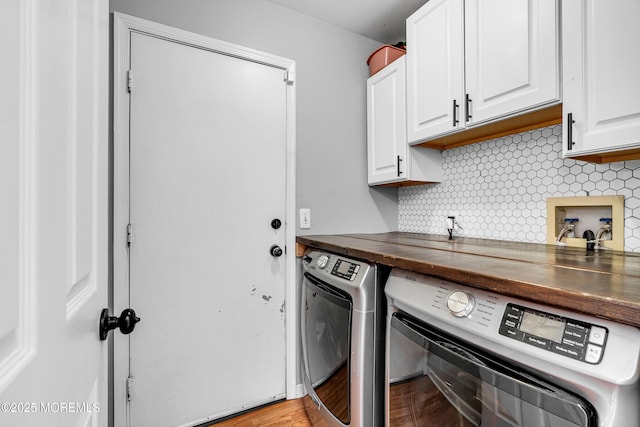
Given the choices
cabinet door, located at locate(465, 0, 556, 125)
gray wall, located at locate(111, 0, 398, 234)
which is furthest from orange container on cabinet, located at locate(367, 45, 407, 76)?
cabinet door, located at locate(465, 0, 556, 125)

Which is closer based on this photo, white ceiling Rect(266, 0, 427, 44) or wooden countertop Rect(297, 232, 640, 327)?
wooden countertop Rect(297, 232, 640, 327)

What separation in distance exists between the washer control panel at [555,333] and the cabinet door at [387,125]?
4.14 ft

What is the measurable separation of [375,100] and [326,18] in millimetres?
648

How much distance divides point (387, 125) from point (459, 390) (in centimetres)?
159

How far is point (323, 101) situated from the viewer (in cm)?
200

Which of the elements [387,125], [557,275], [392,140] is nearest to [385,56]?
[387,125]

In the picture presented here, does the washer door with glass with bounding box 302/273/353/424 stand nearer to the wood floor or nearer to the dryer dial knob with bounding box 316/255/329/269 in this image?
the dryer dial knob with bounding box 316/255/329/269

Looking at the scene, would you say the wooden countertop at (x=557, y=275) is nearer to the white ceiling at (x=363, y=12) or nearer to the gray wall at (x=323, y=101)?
the gray wall at (x=323, y=101)

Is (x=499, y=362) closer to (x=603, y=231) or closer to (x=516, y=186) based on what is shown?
(x=603, y=231)

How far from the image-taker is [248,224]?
171 cm
